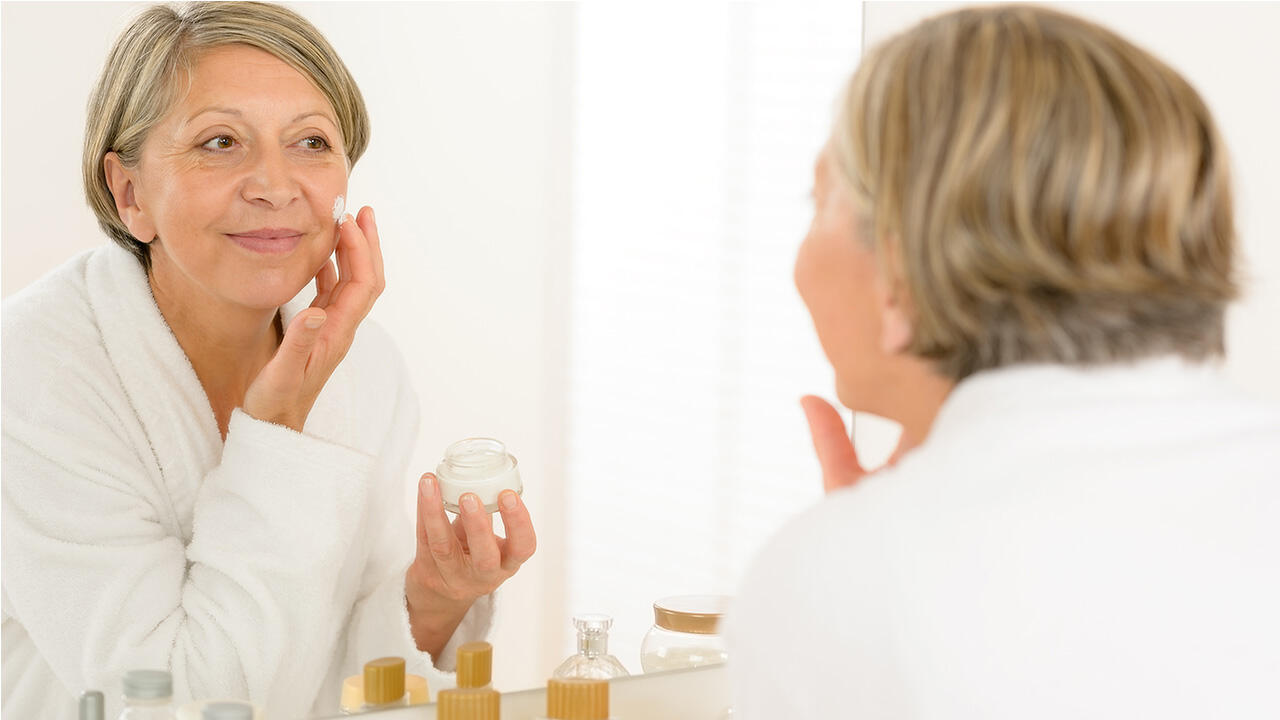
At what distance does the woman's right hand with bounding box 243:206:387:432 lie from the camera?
0.88 m

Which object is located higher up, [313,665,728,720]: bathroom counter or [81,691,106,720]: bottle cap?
[81,691,106,720]: bottle cap

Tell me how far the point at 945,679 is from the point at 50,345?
633 mm

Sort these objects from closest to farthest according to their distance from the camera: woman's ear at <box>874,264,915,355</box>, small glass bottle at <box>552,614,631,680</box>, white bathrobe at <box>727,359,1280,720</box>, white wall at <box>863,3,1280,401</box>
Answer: white bathrobe at <box>727,359,1280,720</box> < woman's ear at <box>874,264,915,355</box> < small glass bottle at <box>552,614,631,680</box> < white wall at <box>863,3,1280,401</box>

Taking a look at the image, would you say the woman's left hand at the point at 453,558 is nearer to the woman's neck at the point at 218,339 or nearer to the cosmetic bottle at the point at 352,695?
the cosmetic bottle at the point at 352,695

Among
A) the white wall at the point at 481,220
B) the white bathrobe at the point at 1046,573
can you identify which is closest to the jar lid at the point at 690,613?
the white wall at the point at 481,220

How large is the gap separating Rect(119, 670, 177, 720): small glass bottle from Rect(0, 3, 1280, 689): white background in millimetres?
265

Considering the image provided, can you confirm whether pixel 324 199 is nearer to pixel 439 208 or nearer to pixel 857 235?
pixel 439 208

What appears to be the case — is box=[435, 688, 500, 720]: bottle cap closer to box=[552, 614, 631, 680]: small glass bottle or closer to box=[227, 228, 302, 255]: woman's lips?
box=[552, 614, 631, 680]: small glass bottle

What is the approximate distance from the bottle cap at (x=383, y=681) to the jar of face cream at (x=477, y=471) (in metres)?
0.13

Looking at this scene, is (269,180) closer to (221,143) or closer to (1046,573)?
(221,143)

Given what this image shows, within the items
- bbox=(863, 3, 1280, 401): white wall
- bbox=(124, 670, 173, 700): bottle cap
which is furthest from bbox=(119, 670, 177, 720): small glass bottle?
bbox=(863, 3, 1280, 401): white wall

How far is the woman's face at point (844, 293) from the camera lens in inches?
27.5

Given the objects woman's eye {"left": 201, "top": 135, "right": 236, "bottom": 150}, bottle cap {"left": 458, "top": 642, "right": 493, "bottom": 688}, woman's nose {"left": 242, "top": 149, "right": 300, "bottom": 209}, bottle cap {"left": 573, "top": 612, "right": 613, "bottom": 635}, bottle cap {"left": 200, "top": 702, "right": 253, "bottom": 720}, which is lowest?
bottle cap {"left": 200, "top": 702, "right": 253, "bottom": 720}

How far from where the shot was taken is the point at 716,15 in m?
1.14
